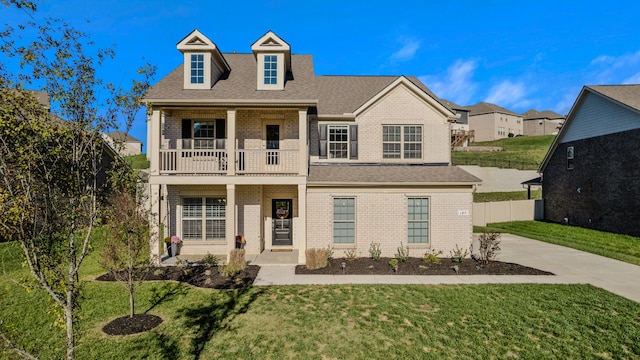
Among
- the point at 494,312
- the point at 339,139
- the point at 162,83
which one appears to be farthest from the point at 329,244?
the point at 162,83

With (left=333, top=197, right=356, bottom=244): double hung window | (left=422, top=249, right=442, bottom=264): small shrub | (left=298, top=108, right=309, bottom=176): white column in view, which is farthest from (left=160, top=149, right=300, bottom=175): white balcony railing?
(left=422, top=249, right=442, bottom=264): small shrub

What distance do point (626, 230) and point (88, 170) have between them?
84.7 feet

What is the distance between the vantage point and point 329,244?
14.3 meters

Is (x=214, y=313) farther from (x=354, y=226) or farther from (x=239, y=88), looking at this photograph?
(x=239, y=88)

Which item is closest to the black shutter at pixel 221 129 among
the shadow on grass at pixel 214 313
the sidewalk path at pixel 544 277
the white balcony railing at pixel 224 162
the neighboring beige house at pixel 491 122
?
the white balcony railing at pixel 224 162

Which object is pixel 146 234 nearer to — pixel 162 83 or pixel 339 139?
pixel 162 83

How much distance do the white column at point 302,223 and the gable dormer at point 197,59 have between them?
609 centimetres

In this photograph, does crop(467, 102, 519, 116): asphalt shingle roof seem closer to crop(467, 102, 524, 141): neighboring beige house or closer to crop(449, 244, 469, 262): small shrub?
crop(467, 102, 524, 141): neighboring beige house

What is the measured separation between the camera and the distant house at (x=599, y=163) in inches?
760

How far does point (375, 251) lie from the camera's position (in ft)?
46.3

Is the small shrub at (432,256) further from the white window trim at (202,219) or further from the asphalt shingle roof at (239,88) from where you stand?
the white window trim at (202,219)

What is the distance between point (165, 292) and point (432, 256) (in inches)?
383

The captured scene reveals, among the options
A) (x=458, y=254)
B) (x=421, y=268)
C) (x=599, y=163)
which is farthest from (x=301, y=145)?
(x=599, y=163)

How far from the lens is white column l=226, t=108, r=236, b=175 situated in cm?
1345
